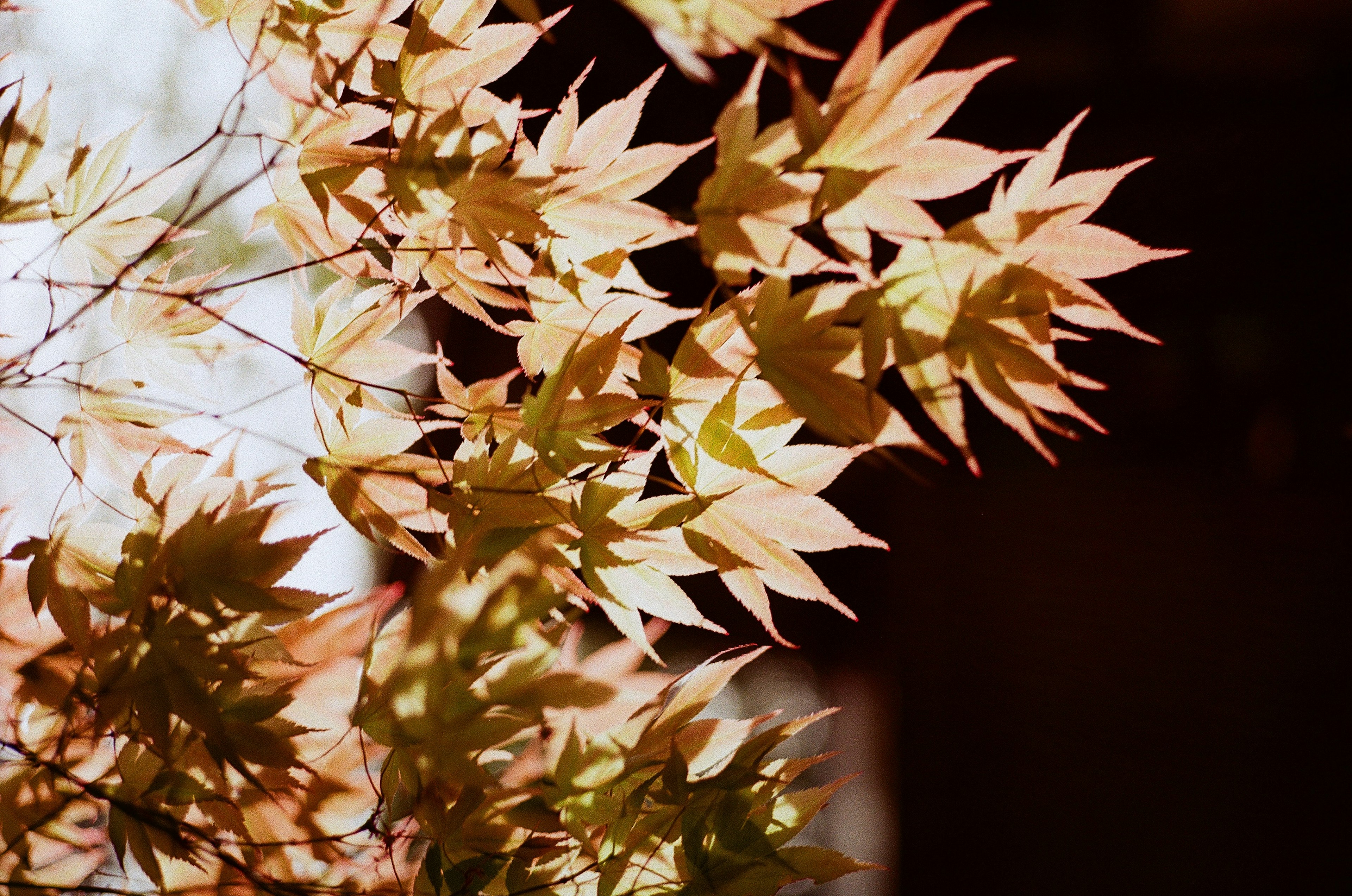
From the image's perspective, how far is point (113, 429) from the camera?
1.86ft

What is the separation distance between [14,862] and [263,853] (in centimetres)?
16

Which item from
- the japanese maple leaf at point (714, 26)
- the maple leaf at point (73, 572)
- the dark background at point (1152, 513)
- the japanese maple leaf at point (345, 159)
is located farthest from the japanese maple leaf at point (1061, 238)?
the dark background at point (1152, 513)

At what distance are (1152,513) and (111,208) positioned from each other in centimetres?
166

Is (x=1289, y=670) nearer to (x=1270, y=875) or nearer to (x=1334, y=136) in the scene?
(x=1270, y=875)

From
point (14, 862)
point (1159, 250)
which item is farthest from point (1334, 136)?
point (14, 862)

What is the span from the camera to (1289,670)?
1.47 metres

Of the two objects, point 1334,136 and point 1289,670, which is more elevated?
point 1334,136

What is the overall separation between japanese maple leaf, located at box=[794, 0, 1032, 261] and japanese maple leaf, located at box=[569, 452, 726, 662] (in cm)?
17

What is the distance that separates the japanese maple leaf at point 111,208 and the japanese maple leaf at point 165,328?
2 cm

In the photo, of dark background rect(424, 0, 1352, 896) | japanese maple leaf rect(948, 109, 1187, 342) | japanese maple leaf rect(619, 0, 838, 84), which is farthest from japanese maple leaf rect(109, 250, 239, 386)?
dark background rect(424, 0, 1352, 896)

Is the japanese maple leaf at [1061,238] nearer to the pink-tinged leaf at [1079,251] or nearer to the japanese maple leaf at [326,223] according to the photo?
the pink-tinged leaf at [1079,251]

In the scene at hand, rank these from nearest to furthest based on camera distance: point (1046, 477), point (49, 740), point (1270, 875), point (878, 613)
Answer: point (49, 740)
point (1270, 875)
point (1046, 477)
point (878, 613)

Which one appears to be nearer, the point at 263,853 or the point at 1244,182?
the point at 263,853

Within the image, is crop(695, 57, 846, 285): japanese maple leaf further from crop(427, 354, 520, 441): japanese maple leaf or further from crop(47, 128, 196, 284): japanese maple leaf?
crop(47, 128, 196, 284): japanese maple leaf
